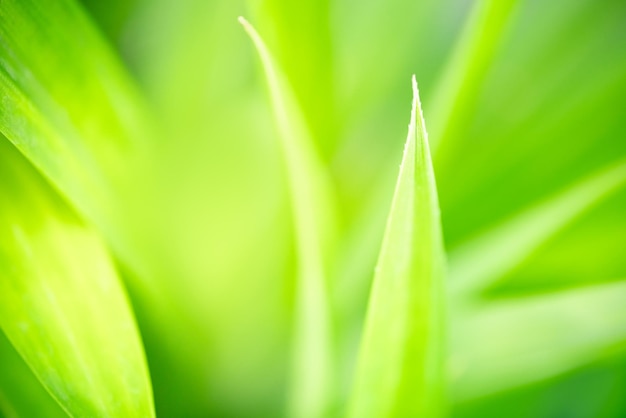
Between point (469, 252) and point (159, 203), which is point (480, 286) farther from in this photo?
point (159, 203)

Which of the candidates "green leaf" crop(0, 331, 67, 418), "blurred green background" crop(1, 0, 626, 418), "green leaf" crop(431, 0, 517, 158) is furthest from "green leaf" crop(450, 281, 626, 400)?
"green leaf" crop(0, 331, 67, 418)

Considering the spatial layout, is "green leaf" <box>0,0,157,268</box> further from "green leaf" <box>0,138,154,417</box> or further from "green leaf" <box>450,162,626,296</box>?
"green leaf" <box>450,162,626,296</box>

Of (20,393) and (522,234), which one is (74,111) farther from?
(522,234)

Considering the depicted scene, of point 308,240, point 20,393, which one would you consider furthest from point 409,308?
point 20,393

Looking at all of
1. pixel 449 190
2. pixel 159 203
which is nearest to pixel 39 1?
pixel 159 203

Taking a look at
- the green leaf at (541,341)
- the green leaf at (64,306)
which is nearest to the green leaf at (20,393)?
the green leaf at (64,306)

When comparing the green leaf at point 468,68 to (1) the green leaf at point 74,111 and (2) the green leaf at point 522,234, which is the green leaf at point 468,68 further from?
(1) the green leaf at point 74,111
